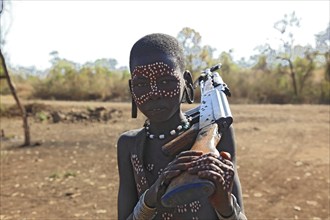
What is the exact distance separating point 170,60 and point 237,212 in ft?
2.22

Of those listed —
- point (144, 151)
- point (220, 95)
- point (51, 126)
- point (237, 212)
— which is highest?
point (220, 95)

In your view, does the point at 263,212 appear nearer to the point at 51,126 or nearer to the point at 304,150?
the point at 304,150

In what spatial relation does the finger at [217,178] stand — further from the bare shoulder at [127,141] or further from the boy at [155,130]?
the bare shoulder at [127,141]

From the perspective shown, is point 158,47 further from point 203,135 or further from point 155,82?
point 203,135

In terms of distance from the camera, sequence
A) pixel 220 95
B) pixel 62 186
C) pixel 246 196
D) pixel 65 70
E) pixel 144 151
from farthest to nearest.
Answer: pixel 65 70 → pixel 62 186 → pixel 246 196 → pixel 144 151 → pixel 220 95

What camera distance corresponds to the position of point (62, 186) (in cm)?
763

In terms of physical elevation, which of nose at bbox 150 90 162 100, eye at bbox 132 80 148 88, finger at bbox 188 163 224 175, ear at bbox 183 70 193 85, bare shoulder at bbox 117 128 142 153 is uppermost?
ear at bbox 183 70 193 85

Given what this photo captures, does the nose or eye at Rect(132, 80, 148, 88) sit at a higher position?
eye at Rect(132, 80, 148, 88)

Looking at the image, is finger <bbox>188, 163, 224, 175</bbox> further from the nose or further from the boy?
the nose

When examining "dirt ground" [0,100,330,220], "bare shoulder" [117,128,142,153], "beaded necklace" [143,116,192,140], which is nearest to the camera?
"beaded necklace" [143,116,192,140]

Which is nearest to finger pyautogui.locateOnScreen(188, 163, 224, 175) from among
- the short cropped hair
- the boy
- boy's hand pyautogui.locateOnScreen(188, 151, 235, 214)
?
boy's hand pyautogui.locateOnScreen(188, 151, 235, 214)

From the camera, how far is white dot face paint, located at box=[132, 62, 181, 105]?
1.81 metres

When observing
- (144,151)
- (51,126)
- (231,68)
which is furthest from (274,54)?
(144,151)

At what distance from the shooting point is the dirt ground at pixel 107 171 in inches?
254
